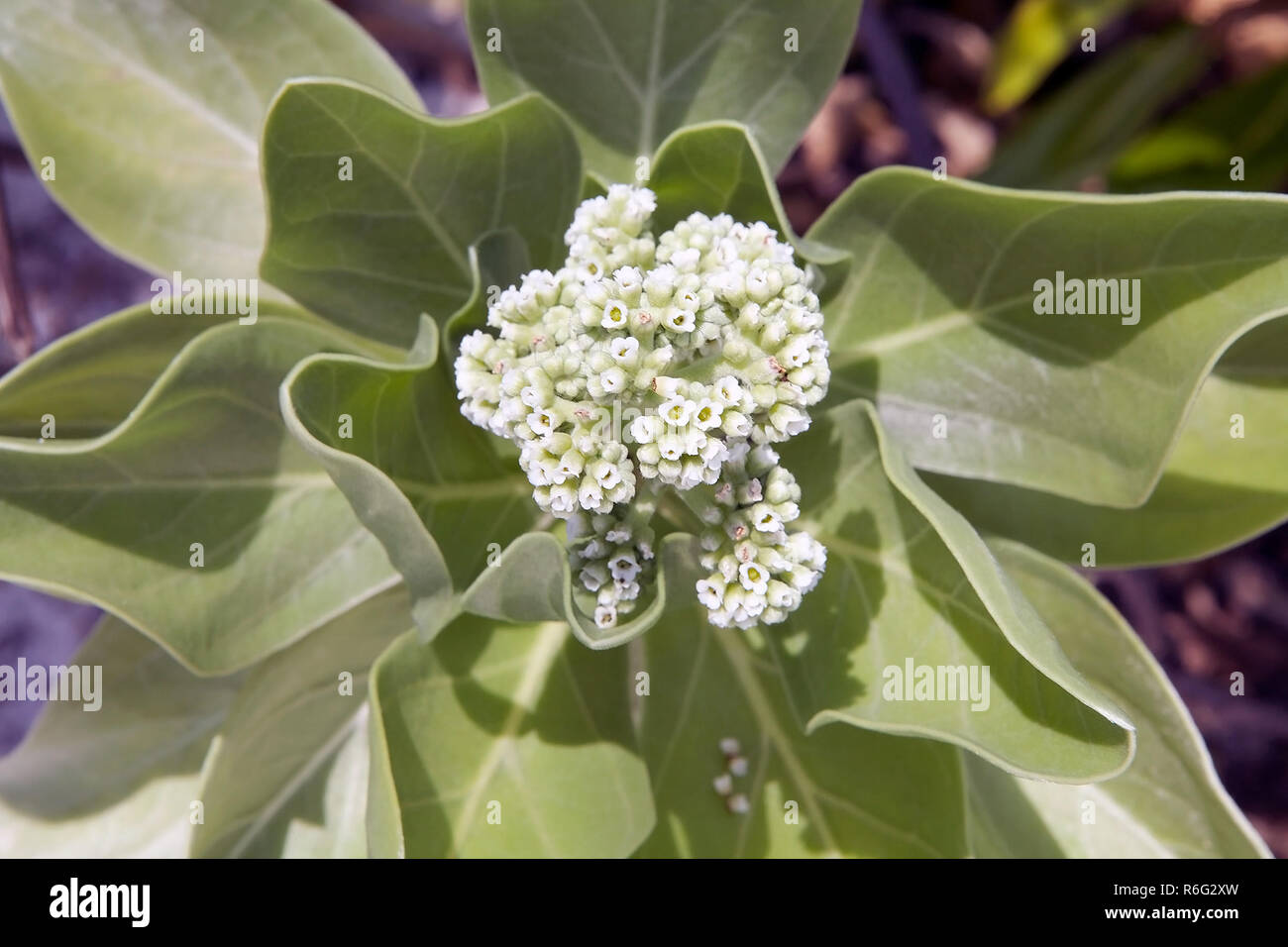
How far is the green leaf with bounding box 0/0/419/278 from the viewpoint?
208 cm

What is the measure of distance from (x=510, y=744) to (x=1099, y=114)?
2506 mm

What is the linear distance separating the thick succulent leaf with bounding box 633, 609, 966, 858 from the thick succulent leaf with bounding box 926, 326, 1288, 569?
0.54 meters

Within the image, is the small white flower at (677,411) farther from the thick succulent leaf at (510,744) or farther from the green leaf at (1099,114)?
the green leaf at (1099,114)

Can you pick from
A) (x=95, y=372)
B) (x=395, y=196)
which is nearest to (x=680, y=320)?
(x=395, y=196)

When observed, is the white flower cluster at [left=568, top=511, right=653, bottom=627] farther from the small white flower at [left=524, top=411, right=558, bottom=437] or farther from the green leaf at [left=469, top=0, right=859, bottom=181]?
the green leaf at [left=469, top=0, right=859, bottom=181]

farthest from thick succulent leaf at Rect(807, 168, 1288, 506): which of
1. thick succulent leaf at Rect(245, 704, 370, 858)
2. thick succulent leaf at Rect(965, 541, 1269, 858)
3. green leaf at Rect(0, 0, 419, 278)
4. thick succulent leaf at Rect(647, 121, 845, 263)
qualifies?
thick succulent leaf at Rect(245, 704, 370, 858)

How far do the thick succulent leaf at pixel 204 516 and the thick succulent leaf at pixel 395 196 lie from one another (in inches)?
4.3

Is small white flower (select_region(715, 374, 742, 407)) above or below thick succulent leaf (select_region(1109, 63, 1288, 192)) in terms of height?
below

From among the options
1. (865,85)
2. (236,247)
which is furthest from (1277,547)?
(236,247)

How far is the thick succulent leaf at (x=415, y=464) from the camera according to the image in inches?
58.9

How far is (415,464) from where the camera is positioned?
5.68ft

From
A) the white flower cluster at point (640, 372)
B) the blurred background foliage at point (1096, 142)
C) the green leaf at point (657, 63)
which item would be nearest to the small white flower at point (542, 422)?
the white flower cluster at point (640, 372)
